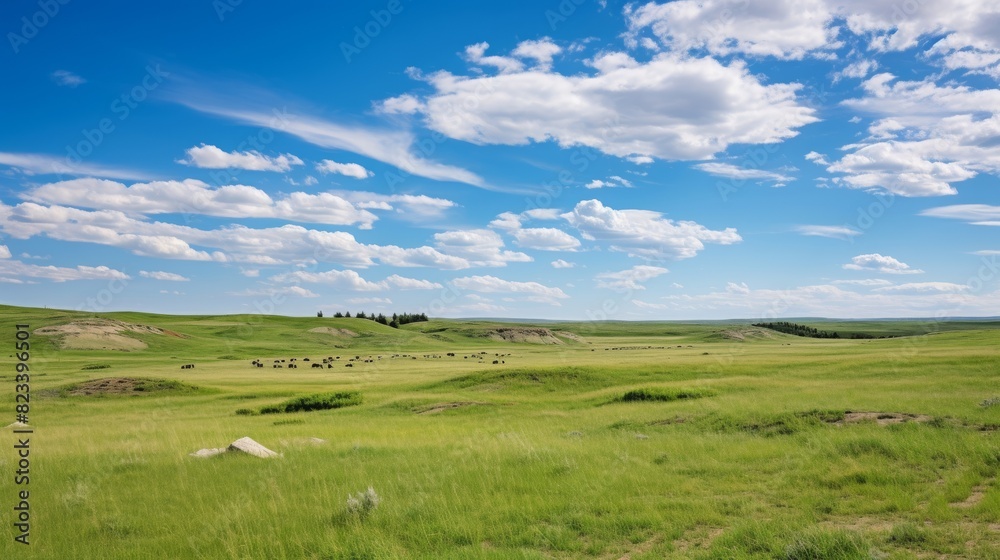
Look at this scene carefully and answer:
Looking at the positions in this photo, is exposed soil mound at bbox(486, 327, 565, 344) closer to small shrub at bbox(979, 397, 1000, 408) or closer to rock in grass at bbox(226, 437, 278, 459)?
small shrub at bbox(979, 397, 1000, 408)

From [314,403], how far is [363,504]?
24477 mm

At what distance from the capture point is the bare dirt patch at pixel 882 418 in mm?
18183

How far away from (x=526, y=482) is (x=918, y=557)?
6678mm

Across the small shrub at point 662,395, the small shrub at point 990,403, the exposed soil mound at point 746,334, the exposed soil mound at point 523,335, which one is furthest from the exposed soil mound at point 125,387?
the exposed soil mound at point 746,334

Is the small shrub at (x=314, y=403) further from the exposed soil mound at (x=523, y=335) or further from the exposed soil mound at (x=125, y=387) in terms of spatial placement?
the exposed soil mound at (x=523, y=335)

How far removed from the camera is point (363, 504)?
10938 mm

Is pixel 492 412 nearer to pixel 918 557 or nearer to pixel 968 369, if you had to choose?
pixel 918 557

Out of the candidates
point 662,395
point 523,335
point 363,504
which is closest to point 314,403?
point 662,395

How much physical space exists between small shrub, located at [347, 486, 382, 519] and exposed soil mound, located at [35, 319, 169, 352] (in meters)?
101

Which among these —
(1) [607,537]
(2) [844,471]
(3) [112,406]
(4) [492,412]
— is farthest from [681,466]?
(3) [112,406]

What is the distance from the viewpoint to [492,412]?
28266mm

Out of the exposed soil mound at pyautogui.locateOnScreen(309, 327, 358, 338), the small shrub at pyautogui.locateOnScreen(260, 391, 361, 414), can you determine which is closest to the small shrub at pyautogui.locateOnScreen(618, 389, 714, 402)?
the small shrub at pyautogui.locateOnScreen(260, 391, 361, 414)

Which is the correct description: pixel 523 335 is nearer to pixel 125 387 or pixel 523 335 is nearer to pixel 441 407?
pixel 125 387

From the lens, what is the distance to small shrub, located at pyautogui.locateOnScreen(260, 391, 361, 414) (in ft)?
109
